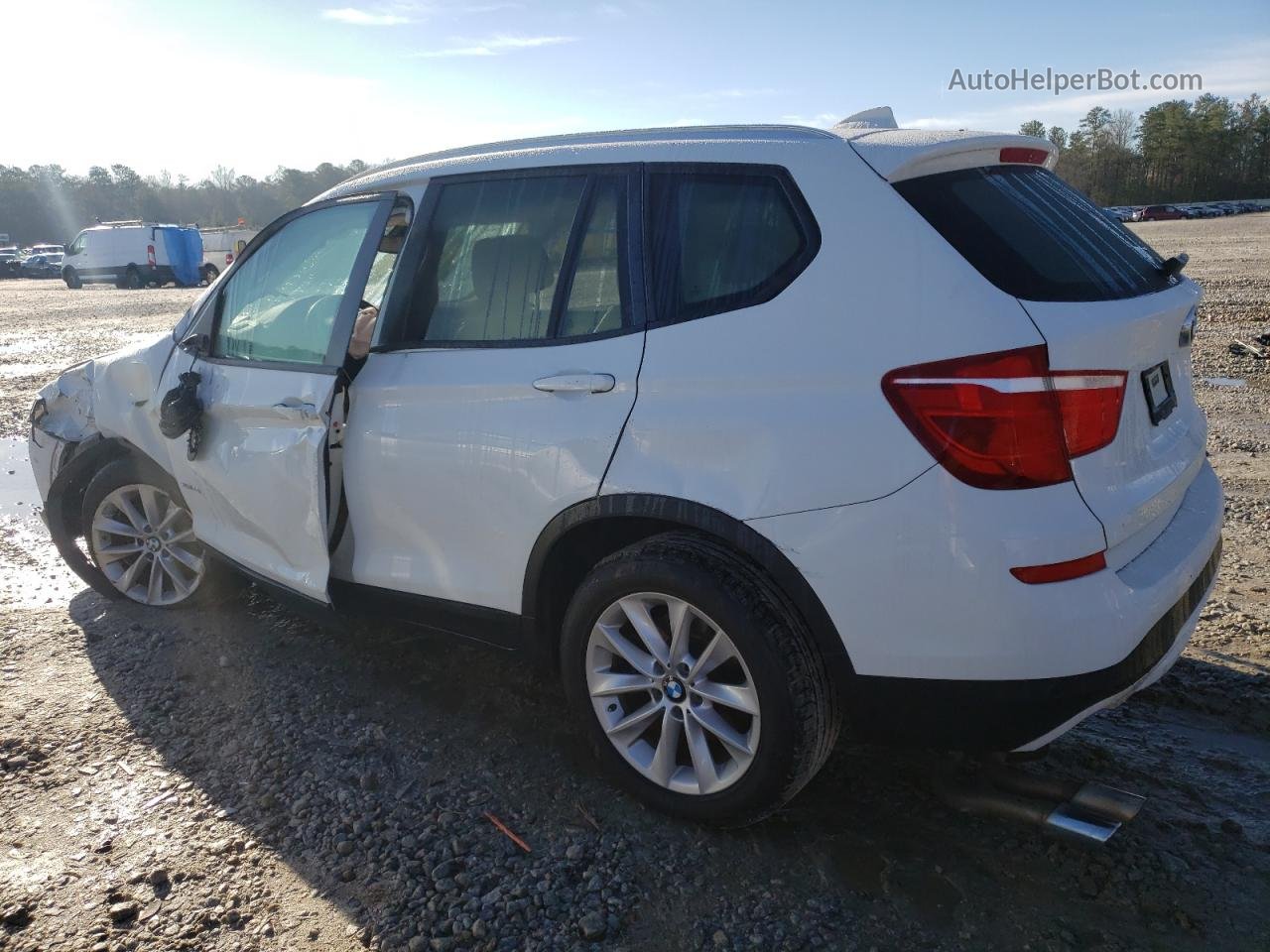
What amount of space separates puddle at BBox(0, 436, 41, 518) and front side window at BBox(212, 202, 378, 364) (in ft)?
9.21

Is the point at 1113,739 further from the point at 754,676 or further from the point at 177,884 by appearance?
the point at 177,884

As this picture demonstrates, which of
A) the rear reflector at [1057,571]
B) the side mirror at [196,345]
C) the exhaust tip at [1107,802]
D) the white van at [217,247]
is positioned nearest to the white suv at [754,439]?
the rear reflector at [1057,571]

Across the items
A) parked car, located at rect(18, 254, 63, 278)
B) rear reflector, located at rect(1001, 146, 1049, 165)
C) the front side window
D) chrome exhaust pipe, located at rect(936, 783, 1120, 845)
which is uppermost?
rear reflector, located at rect(1001, 146, 1049, 165)

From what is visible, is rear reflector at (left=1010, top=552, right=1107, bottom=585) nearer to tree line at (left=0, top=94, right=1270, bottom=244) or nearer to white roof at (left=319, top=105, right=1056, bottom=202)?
white roof at (left=319, top=105, right=1056, bottom=202)

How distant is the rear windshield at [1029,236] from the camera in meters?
2.42

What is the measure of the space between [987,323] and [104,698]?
11.5 ft

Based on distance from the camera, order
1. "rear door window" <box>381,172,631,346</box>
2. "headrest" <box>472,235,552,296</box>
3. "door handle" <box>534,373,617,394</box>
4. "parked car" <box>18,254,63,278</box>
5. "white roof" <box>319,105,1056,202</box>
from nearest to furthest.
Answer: "white roof" <box>319,105,1056,202</box>, "door handle" <box>534,373,617,394</box>, "rear door window" <box>381,172,631,346</box>, "headrest" <box>472,235,552,296</box>, "parked car" <box>18,254,63,278</box>

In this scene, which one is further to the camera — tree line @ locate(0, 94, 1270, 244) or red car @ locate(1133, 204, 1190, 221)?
tree line @ locate(0, 94, 1270, 244)

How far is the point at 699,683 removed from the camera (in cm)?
274

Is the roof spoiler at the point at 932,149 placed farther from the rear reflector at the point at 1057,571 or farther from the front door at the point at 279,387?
the front door at the point at 279,387

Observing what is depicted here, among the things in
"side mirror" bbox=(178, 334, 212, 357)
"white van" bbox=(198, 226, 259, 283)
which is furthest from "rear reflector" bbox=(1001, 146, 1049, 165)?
"white van" bbox=(198, 226, 259, 283)

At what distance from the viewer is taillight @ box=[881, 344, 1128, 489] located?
2.26m

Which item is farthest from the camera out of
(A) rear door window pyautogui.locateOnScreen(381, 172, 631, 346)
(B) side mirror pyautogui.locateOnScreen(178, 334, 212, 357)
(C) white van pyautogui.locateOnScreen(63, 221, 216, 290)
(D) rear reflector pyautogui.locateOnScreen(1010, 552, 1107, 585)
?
(C) white van pyautogui.locateOnScreen(63, 221, 216, 290)

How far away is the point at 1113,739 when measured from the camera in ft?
10.8
